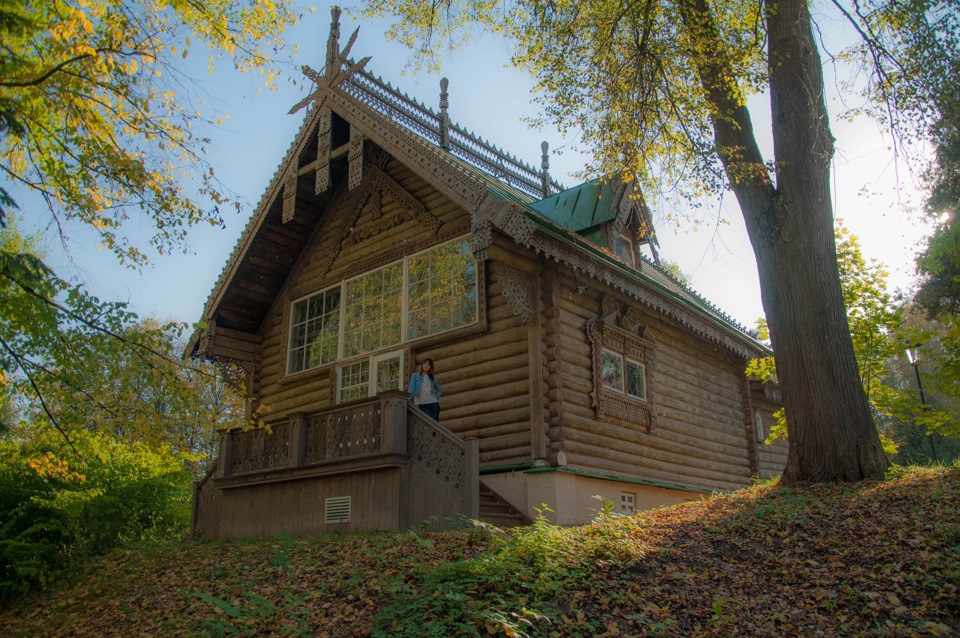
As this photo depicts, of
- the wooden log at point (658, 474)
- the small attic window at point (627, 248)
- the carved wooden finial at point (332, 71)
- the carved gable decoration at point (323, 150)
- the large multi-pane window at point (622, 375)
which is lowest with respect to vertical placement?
the wooden log at point (658, 474)

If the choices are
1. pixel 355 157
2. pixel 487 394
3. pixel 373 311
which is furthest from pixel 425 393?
pixel 355 157

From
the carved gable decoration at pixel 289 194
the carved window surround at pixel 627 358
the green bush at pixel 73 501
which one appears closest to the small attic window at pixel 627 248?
the carved window surround at pixel 627 358

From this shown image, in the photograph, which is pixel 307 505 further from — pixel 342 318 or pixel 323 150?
pixel 323 150

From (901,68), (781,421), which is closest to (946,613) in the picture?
(901,68)

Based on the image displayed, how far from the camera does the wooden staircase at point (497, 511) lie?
39.4 ft

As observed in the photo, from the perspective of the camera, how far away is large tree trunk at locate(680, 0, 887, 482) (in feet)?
35.1

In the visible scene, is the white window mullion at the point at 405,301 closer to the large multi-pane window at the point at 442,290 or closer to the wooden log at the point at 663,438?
the large multi-pane window at the point at 442,290

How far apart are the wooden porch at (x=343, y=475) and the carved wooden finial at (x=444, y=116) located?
10364 millimetres

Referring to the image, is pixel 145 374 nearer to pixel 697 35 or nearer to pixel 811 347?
pixel 811 347

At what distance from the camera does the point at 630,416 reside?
48.9ft

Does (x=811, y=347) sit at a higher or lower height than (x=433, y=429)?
higher

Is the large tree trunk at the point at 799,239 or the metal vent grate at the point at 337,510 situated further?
the metal vent grate at the point at 337,510

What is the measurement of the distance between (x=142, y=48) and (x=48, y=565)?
8769 millimetres

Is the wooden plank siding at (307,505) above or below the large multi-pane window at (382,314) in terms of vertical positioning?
below
